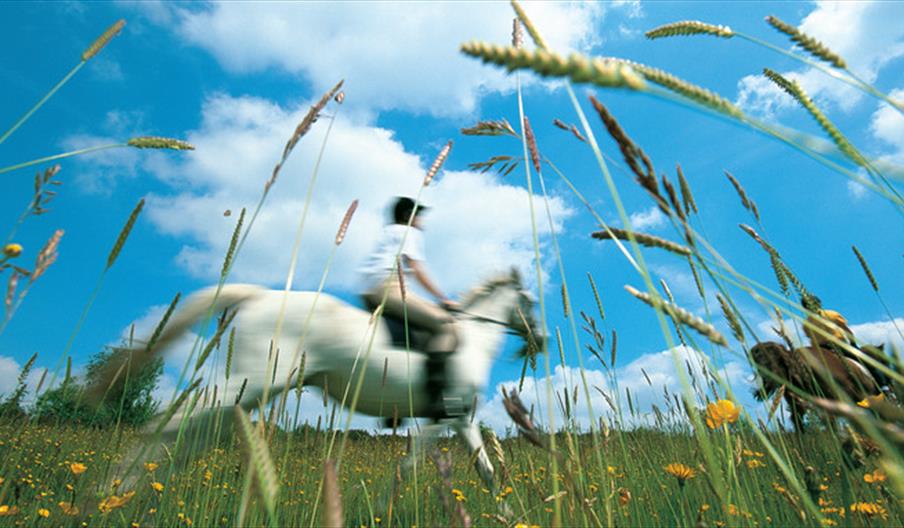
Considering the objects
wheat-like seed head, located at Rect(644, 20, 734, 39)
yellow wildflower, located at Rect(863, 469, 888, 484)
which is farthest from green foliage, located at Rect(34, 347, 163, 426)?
yellow wildflower, located at Rect(863, 469, 888, 484)

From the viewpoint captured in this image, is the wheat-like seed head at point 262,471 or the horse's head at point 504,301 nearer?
the wheat-like seed head at point 262,471

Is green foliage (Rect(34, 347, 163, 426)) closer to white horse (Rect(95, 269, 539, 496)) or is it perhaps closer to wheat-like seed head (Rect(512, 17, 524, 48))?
white horse (Rect(95, 269, 539, 496))

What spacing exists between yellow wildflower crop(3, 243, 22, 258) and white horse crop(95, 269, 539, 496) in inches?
104

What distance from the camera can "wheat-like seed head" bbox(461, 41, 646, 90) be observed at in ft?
1.20

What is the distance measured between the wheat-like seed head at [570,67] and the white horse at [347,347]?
3359 mm

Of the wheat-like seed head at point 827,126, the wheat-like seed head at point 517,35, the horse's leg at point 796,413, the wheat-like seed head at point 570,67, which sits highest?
the wheat-like seed head at point 517,35

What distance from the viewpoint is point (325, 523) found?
433mm

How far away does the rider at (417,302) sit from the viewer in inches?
192

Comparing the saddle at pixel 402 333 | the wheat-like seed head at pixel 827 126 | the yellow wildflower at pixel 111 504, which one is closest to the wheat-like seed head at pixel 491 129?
the wheat-like seed head at pixel 827 126

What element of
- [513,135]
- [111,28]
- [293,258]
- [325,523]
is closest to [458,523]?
[325,523]

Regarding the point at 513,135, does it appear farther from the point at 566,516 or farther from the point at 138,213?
the point at 566,516

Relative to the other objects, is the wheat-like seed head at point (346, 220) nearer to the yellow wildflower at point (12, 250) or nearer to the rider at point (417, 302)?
the yellow wildflower at point (12, 250)

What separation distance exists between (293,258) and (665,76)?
788 mm

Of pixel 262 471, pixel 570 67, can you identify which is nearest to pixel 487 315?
pixel 262 471
